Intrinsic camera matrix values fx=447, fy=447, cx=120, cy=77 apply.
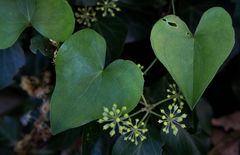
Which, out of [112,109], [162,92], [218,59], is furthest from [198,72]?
[162,92]

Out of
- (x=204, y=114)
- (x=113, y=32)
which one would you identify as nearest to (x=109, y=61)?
(x=113, y=32)

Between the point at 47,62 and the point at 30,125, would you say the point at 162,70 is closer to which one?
the point at 47,62

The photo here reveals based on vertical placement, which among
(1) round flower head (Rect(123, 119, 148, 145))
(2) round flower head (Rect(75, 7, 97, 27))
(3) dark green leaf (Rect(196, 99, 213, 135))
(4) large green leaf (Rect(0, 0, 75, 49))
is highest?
(4) large green leaf (Rect(0, 0, 75, 49))

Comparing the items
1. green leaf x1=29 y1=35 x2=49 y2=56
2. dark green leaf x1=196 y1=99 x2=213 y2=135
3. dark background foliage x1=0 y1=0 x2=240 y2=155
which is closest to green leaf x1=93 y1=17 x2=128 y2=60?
dark background foliage x1=0 y1=0 x2=240 y2=155

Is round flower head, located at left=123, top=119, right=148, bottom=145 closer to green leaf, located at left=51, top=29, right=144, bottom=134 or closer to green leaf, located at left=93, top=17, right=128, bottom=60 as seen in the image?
green leaf, located at left=51, top=29, right=144, bottom=134

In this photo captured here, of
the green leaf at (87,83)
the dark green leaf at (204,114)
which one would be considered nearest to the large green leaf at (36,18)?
the green leaf at (87,83)

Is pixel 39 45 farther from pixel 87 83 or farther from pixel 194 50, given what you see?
pixel 194 50

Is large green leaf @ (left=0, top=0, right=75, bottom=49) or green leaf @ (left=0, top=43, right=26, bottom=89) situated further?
green leaf @ (left=0, top=43, right=26, bottom=89)
